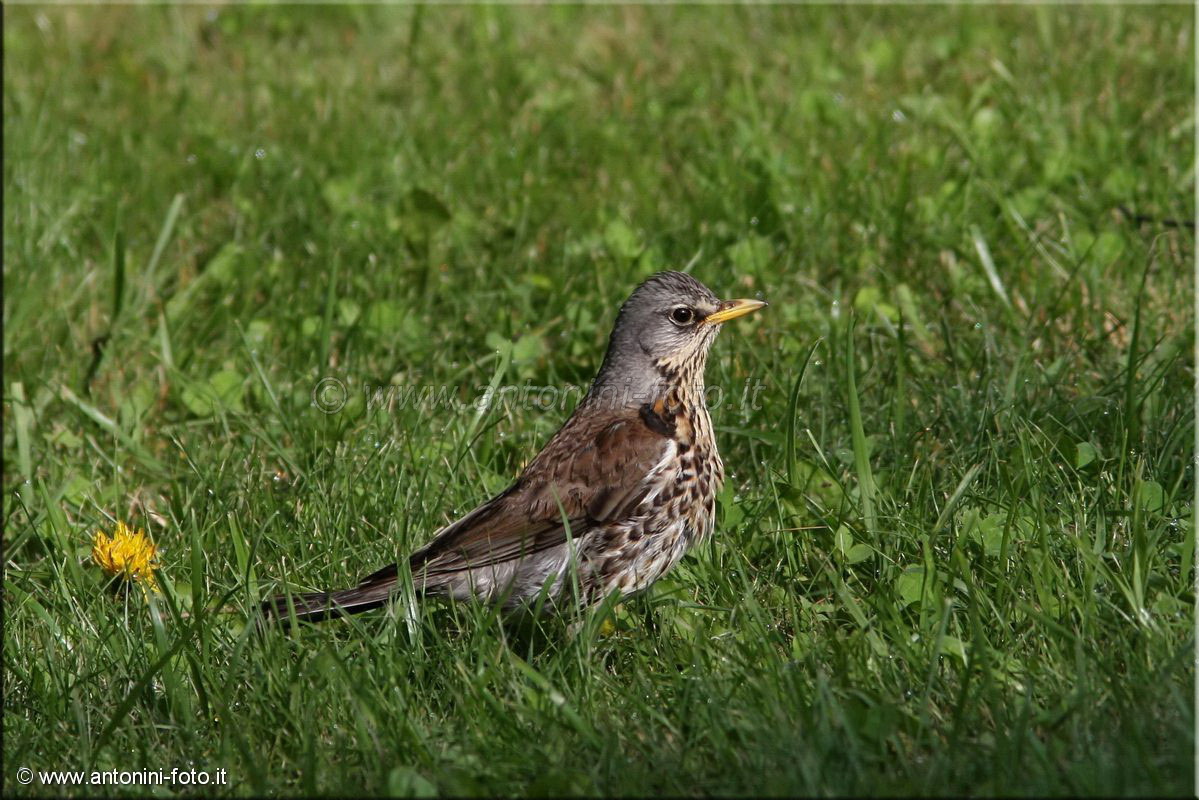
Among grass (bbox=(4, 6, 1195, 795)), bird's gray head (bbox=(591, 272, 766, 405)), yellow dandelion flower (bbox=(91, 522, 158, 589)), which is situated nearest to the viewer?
grass (bbox=(4, 6, 1195, 795))

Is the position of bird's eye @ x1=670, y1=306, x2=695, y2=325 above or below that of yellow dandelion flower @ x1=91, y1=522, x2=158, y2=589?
above

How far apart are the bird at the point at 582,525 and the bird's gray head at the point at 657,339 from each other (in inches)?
5.3

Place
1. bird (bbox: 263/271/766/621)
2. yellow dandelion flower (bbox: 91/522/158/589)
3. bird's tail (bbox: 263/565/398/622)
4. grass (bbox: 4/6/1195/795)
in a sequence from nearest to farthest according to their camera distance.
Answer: grass (bbox: 4/6/1195/795)
bird's tail (bbox: 263/565/398/622)
bird (bbox: 263/271/766/621)
yellow dandelion flower (bbox: 91/522/158/589)

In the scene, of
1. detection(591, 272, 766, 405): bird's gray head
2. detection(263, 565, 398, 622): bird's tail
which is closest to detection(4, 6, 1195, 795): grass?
detection(263, 565, 398, 622): bird's tail

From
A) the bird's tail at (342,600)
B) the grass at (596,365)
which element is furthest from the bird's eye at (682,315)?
the bird's tail at (342,600)

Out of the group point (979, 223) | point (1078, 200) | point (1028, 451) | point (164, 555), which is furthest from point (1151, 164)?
point (164, 555)

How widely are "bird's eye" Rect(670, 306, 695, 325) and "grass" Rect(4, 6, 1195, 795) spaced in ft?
1.54

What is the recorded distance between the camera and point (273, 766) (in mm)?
3609

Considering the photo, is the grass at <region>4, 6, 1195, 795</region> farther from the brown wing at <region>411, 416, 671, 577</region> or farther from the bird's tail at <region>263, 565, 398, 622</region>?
the brown wing at <region>411, 416, 671, 577</region>

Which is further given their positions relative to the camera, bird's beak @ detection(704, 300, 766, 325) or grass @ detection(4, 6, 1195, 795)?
bird's beak @ detection(704, 300, 766, 325)

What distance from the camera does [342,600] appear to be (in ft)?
13.6

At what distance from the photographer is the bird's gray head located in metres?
4.81

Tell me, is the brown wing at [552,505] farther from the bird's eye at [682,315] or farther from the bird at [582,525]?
the bird's eye at [682,315]

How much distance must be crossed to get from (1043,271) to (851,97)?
207cm
